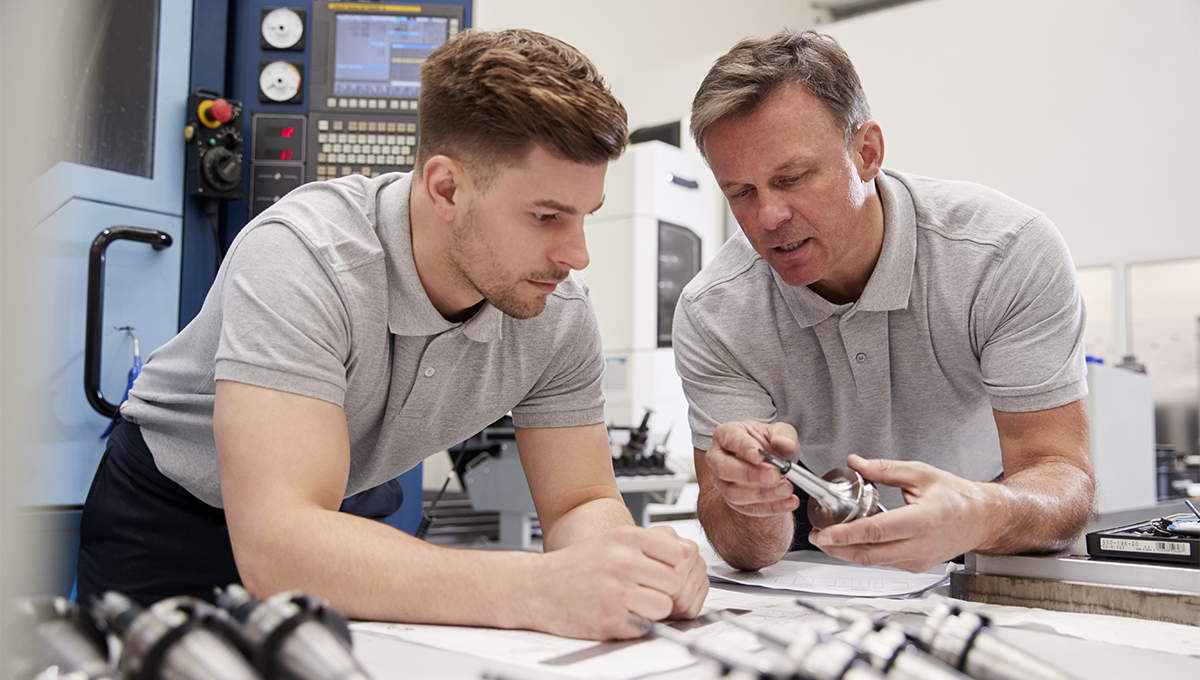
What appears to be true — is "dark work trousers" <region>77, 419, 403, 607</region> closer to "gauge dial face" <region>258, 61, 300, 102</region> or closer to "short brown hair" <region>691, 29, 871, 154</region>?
"short brown hair" <region>691, 29, 871, 154</region>

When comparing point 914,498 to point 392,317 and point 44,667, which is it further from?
point 44,667

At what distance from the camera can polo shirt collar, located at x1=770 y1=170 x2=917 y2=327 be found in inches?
51.8

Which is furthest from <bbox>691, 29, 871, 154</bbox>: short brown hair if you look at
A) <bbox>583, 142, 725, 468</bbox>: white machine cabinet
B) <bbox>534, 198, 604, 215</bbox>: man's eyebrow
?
<bbox>583, 142, 725, 468</bbox>: white machine cabinet

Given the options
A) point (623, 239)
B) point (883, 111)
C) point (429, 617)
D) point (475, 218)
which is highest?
point (883, 111)

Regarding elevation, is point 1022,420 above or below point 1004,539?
above

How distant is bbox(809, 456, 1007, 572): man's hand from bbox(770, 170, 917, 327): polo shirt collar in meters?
0.40

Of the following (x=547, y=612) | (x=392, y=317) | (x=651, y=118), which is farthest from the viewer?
(x=651, y=118)

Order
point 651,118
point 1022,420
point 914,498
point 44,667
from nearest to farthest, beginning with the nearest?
point 44,667 < point 914,498 < point 1022,420 < point 651,118

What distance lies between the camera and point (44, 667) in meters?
0.52

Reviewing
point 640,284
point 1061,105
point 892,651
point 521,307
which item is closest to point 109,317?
point 521,307

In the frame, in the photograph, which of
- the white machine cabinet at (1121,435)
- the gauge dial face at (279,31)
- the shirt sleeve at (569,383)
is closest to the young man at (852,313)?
the shirt sleeve at (569,383)

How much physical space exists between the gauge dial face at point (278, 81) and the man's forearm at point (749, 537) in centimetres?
160

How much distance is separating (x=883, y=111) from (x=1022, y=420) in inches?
145

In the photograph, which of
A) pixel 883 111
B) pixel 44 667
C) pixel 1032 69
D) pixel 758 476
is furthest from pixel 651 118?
pixel 44 667
